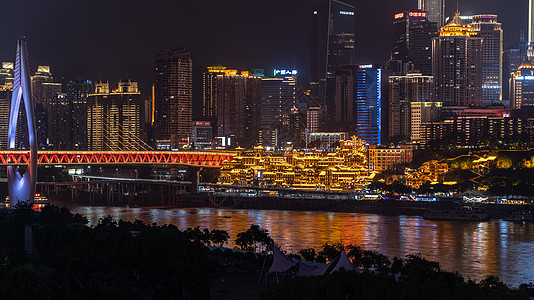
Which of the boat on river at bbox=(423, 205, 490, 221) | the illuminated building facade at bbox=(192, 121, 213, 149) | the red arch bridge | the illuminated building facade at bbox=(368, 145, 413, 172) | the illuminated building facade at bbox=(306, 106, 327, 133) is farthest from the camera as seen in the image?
the illuminated building facade at bbox=(192, 121, 213, 149)

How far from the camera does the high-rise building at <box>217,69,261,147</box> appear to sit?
72938 mm

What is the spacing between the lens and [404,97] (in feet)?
205

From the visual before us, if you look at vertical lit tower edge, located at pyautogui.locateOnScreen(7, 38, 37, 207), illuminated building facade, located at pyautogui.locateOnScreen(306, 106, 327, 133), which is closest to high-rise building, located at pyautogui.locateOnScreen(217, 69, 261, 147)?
illuminated building facade, located at pyautogui.locateOnScreen(306, 106, 327, 133)

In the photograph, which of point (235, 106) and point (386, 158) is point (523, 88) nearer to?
point (386, 158)

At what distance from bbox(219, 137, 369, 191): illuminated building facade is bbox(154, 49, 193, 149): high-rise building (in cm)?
1796

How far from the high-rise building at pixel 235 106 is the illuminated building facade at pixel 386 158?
2040 centimetres

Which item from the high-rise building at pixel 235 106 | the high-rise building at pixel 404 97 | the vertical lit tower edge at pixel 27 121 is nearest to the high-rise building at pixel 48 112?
the high-rise building at pixel 235 106

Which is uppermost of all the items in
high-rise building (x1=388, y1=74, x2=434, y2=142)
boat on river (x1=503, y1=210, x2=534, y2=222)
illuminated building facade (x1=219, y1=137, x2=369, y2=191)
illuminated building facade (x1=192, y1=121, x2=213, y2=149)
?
high-rise building (x1=388, y1=74, x2=434, y2=142)

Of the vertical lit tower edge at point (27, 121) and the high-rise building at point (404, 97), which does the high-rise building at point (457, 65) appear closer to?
the high-rise building at point (404, 97)

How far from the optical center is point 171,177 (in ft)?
195

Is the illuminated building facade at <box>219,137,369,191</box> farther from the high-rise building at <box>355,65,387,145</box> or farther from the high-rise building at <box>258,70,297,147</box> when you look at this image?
the high-rise building at <box>258,70,297,147</box>

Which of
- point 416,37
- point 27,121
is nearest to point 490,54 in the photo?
point 416,37

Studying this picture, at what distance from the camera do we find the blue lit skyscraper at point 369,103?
Answer: 60.8 meters

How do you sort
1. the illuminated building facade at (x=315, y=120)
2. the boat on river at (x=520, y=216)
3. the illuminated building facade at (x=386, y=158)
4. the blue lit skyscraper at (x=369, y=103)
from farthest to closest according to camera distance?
the illuminated building facade at (x=315, y=120), the blue lit skyscraper at (x=369, y=103), the illuminated building facade at (x=386, y=158), the boat on river at (x=520, y=216)
